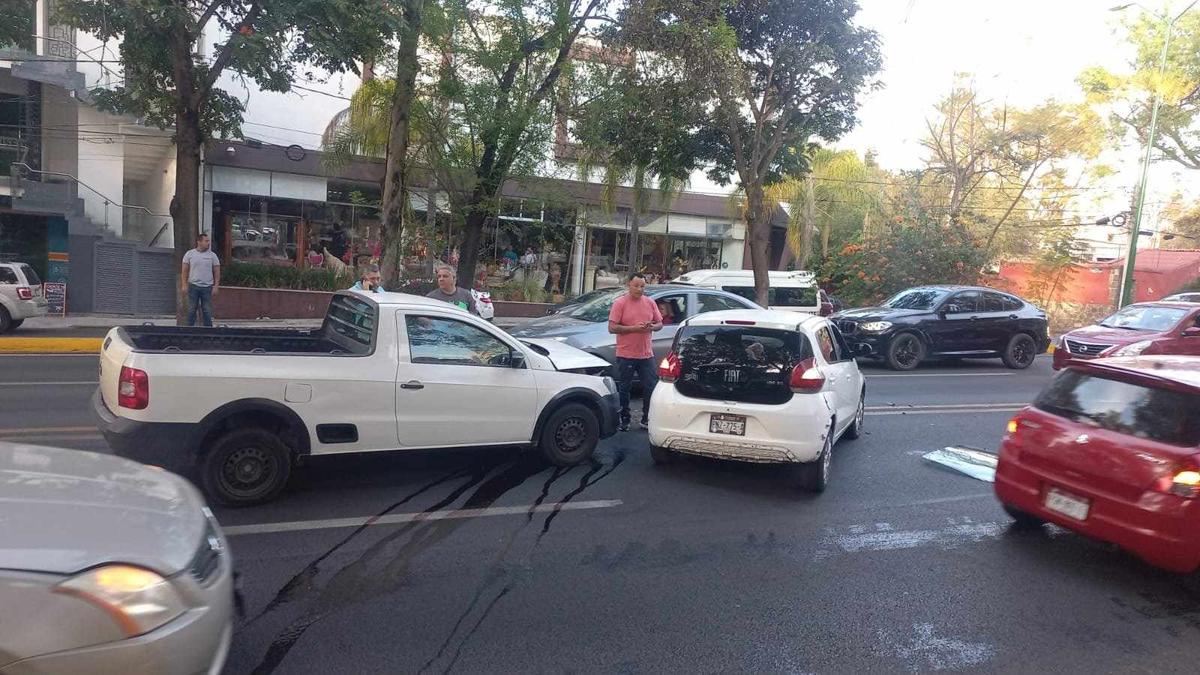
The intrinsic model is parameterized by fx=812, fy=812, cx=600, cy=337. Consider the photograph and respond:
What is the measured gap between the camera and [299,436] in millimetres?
5902

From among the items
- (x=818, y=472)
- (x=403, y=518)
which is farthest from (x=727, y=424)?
(x=403, y=518)

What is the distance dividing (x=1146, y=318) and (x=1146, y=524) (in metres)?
11.5

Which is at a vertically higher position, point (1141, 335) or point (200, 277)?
point (1141, 335)

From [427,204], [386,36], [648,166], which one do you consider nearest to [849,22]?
[648,166]

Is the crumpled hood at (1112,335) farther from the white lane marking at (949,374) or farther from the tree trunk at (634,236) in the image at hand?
the tree trunk at (634,236)

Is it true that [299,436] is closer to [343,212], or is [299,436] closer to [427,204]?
[427,204]

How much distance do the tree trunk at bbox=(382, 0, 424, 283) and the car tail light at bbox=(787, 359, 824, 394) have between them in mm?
10325

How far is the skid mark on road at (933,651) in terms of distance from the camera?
4066 mm

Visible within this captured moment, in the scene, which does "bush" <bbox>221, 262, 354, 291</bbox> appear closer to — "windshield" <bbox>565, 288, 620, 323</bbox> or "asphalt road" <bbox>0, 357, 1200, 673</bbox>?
"windshield" <bbox>565, 288, 620, 323</bbox>

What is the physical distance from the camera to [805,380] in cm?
666

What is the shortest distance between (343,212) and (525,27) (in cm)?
1008

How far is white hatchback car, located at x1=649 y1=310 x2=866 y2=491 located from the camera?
21.7ft

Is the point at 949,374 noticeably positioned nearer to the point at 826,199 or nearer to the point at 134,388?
the point at 134,388

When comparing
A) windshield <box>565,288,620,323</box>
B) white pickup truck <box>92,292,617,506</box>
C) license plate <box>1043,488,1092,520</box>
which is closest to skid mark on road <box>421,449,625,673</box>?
white pickup truck <box>92,292,617,506</box>
